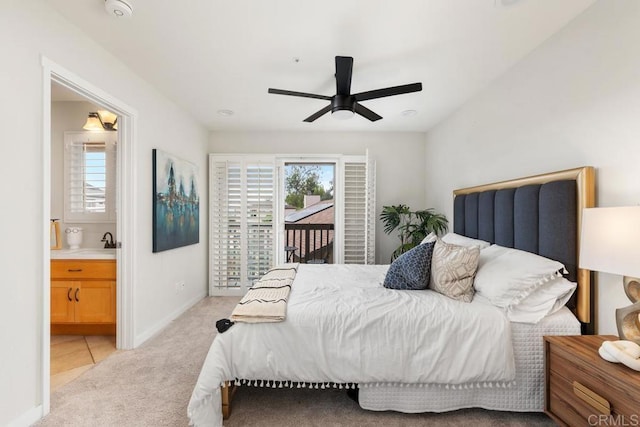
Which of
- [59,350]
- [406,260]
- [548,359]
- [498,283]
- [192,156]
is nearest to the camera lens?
[548,359]

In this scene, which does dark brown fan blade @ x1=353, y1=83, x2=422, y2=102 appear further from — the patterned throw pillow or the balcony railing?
the balcony railing

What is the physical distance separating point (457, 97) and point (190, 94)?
2.93m

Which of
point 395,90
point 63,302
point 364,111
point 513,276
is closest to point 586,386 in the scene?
point 513,276

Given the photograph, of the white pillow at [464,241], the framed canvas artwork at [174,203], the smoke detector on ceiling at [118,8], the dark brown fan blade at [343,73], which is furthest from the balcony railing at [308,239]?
the smoke detector on ceiling at [118,8]

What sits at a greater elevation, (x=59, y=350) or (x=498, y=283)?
(x=498, y=283)

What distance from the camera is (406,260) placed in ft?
7.82

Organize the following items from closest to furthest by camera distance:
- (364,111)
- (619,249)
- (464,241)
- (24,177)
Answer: (619,249) < (24,177) < (364,111) < (464,241)

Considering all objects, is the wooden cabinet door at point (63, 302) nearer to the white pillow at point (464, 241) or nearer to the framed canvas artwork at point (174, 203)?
the framed canvas artwork at point (174, 203)

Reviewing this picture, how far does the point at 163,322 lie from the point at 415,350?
8.97 feet

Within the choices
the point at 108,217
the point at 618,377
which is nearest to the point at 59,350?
the point at 108,217

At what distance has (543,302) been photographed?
181cm

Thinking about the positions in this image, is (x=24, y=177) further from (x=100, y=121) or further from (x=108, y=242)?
(x=100, y=121)

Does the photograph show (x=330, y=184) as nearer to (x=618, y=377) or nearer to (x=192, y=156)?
(x=192, y=156)

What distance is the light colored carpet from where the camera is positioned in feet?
5.86
